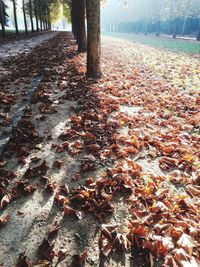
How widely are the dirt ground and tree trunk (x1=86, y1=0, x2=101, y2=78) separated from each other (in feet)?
7.34

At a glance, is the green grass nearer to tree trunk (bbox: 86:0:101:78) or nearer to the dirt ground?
tree trunk (bbox: 86:0:101:78)

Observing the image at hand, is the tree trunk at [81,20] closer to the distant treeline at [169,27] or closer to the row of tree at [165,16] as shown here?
the row of tree at [165,16]

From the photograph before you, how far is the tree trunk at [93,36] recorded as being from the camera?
8320 millimetres

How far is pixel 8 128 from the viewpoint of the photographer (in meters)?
4.80

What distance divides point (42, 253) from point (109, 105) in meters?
4.37

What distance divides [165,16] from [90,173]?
71234 mm

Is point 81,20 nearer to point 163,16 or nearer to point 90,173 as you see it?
point 90,173

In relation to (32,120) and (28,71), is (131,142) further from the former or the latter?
(28,71)

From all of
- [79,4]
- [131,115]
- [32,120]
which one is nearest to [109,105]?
[131,115]

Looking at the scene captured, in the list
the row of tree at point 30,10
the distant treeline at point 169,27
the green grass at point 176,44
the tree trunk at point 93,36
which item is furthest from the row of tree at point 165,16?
the tree trunk at point 93,36

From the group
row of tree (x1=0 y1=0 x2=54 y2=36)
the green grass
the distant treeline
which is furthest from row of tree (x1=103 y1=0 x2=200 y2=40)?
row of tree (x1=0 y1=0 x2=54 y2=36)

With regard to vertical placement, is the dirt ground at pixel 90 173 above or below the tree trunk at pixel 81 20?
below

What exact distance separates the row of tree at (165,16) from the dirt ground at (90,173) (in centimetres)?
3314

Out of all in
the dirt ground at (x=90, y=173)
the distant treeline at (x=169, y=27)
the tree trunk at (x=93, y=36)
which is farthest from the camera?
the distant treeline at (x=169, y=27)
